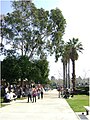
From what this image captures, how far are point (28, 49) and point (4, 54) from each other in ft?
12.7

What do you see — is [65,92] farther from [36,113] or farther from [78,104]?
[36,113]

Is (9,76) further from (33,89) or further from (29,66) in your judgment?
(33,89)

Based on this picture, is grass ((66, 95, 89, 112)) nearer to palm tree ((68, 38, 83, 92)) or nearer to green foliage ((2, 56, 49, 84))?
green foliage ((2, 56, 49, 84))

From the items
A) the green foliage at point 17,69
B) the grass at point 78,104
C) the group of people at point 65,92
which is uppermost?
the green foliage at point 17,69

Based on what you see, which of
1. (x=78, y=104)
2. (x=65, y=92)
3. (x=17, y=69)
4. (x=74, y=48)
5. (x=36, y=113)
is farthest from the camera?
(x=74, y=48)

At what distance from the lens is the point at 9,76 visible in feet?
178

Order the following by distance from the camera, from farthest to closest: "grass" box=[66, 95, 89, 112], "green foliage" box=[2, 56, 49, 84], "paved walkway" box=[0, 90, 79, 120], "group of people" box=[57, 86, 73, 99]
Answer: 1. "green foliage" box=[2, 56, 49, 84]
2. "group of people" box=[57, 86, 73, 99]
3. "grass" box=[66, 95, 89, 112]
4. "paved walkway" box=[0, 90, 79, 120]

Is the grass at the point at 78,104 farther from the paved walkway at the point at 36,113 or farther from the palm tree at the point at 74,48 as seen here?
the palm tree at the point at 74,48

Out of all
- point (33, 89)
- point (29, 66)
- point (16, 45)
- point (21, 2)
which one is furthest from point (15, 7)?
point (33, 89)

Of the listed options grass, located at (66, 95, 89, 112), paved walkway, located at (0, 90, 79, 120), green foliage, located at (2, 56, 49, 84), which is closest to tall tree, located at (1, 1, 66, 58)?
green foliage, located at (2, 56, 49, 84)

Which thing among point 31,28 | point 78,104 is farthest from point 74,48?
point 78,104

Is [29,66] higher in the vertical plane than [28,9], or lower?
lower

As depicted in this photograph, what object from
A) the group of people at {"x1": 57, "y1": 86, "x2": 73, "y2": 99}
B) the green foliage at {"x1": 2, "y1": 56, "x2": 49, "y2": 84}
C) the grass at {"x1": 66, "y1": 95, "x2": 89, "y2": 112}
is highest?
the green foliage at {"x1": 2, "y1": 56, "x2": 49, "y2": 84}

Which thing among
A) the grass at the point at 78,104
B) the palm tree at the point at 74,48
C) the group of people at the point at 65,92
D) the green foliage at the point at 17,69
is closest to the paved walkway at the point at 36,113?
the grass at the point at 78,104
